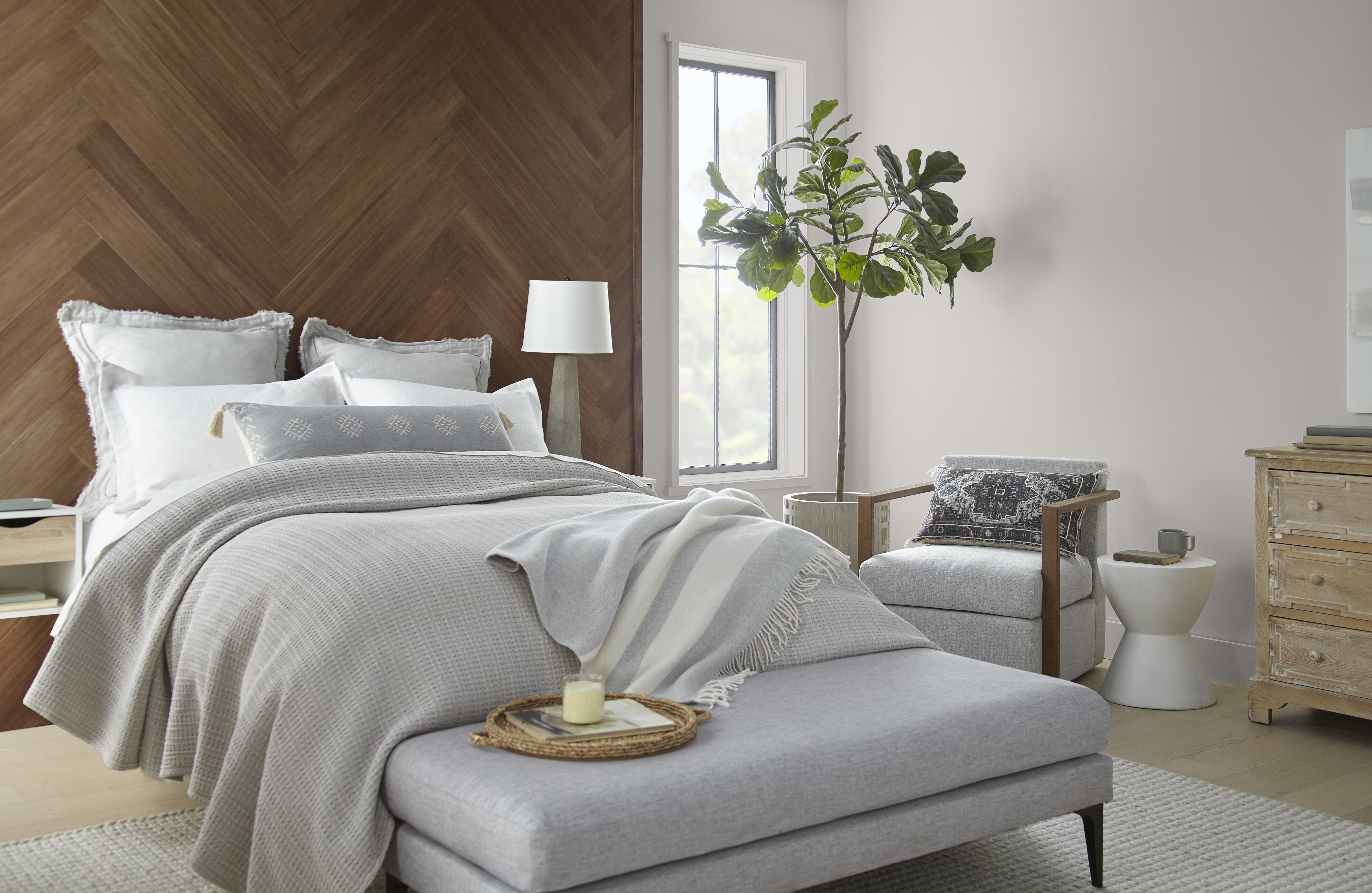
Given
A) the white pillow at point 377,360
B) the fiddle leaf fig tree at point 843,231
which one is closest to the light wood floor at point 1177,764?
the white pillow at point 377,360

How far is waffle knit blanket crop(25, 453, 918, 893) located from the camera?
2.13 meters

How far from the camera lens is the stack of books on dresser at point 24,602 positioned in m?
3.53

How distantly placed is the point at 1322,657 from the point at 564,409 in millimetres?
2835

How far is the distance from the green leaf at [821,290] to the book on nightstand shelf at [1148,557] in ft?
5.70

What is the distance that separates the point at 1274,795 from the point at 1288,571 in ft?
2.71

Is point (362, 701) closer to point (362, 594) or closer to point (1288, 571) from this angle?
point (362, 594)

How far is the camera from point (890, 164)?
4766 mm

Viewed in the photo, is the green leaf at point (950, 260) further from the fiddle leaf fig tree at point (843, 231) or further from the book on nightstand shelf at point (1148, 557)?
the book on nightstand shelf at point (1148, 557)

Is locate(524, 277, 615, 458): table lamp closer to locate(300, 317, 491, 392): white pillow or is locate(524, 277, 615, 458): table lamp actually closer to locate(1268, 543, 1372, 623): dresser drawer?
locate(300, 317, 491, 392): white pillow

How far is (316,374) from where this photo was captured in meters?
4.13

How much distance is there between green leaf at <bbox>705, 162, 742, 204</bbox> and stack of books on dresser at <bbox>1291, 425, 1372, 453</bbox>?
241 centimetres

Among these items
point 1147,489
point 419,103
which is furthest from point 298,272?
point 1147,489

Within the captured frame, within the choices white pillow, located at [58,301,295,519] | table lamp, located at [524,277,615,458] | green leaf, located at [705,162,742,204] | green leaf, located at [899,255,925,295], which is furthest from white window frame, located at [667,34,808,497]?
white pillow, located at [58,301,295,519]

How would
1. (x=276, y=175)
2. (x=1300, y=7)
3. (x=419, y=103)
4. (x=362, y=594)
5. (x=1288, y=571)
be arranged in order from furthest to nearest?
1. (x=419, y=103)
2. (x=276, y=175)
3. (x=1300, y=7)
4. (x=1288, y=571)
5. (x=362, y=594)
